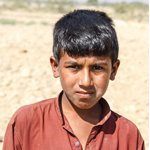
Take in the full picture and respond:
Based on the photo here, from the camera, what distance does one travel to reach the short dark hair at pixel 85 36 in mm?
1731

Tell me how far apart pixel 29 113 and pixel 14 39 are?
27.0 feet

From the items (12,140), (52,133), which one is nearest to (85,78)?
(52,133)

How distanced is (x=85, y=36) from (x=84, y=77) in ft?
0.50

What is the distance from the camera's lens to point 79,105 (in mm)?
1769

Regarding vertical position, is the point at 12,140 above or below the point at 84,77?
below

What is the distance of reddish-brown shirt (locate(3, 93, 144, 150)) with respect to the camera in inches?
69.2

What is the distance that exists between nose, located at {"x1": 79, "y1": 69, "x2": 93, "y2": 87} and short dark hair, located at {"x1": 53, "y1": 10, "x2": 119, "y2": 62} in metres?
0.07

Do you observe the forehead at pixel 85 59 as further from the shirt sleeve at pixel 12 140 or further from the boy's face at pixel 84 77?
the shirt sleeve at pixel 12 140

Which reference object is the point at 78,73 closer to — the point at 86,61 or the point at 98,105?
the point at 86,61

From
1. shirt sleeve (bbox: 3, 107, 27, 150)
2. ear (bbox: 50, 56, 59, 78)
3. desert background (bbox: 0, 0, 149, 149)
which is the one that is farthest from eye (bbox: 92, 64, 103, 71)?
desert background (bbox: 0, 0, 149, 149)

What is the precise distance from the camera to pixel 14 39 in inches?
391

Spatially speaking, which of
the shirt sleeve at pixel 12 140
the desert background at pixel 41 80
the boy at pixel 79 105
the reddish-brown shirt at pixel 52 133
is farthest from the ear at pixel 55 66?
the desert background at pixel 41 80

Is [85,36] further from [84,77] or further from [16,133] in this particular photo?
[16,133]

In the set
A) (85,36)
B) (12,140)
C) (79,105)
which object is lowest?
(12,140)
